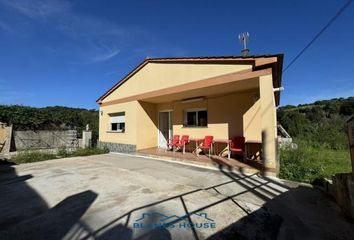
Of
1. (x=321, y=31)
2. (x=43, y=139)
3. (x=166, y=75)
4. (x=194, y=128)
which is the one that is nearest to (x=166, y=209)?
(x=321, y=31)

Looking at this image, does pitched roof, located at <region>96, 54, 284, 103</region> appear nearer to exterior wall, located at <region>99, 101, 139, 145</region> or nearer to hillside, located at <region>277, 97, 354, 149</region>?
hillside, located at <region>277, 97, 354, 149</region>

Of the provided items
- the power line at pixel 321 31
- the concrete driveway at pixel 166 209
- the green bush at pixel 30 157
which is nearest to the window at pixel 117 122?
the green bush at pixel 30 157

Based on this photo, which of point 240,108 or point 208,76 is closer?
point 208,76

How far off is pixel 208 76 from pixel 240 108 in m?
2.43

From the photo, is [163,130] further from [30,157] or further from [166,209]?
[166,209]

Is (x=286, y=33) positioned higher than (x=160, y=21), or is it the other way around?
(x=160, y=21)

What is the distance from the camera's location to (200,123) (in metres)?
11.5

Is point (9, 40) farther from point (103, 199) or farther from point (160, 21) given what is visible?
point (103, 199)

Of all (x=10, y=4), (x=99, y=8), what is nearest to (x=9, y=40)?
(x=10, y=4)

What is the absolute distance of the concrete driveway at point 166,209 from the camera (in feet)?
10.6

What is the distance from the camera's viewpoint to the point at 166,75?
1073cm

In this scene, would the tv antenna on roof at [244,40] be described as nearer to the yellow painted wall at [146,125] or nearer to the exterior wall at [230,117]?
the exterior wall at [230,117]

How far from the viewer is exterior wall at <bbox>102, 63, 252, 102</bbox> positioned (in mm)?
8477

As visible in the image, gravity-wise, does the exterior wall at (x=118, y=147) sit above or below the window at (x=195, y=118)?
below
